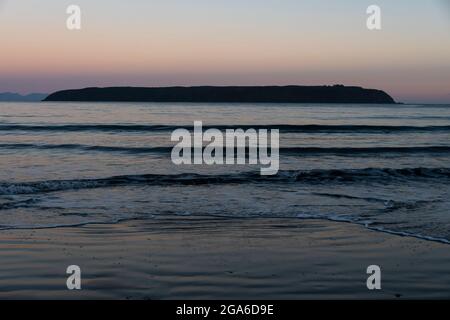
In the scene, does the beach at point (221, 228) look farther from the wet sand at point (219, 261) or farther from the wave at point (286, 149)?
the wave at point (286, 149)

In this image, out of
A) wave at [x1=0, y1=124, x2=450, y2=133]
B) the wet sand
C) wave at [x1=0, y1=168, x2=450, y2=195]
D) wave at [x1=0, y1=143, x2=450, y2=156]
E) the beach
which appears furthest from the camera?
wave at [x1=0, y1=124, x2=450, y2=133]

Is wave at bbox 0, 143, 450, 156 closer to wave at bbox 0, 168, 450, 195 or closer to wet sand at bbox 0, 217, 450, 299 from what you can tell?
wave at bbox 0, 168, 450, 195

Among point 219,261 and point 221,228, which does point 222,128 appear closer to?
point 221,228

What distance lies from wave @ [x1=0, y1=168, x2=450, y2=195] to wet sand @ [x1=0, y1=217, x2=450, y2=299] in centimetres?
505

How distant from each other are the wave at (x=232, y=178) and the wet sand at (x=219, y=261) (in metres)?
5.05

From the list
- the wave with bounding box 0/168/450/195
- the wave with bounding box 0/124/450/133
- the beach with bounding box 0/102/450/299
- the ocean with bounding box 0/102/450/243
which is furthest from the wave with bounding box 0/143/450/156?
the wave with bounding box 0/124/450/133

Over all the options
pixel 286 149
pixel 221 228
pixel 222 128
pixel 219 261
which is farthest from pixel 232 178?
pixel 222 128

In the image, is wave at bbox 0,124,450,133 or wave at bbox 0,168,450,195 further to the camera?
wave at bbox 0,124,450,133

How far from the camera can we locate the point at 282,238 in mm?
8617

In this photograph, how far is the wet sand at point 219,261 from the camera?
597 cm

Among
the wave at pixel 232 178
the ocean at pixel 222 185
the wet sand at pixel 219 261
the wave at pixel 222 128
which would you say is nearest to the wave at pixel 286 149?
the ocean at pixel 222 185

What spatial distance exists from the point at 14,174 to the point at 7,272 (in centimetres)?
1015

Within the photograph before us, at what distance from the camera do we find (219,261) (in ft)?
23.5

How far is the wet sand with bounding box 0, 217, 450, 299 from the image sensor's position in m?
5.97
